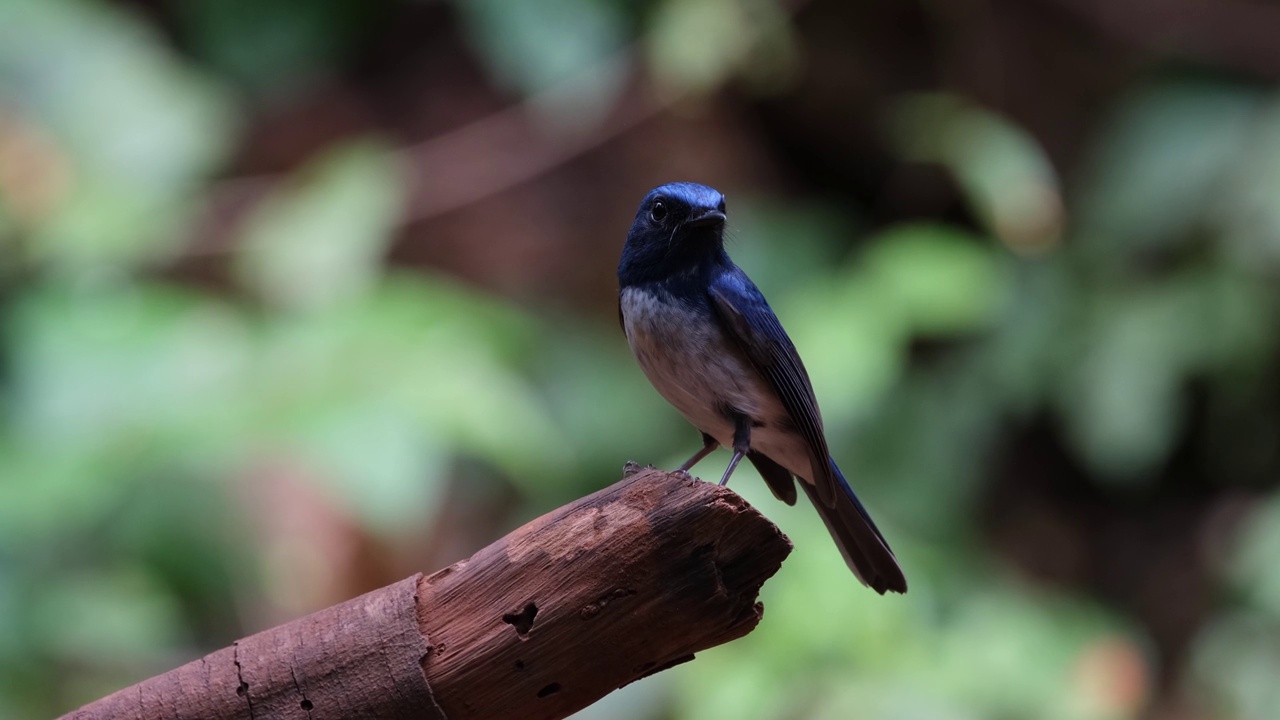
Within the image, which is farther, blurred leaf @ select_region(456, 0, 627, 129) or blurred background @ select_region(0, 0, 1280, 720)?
blurred leaf @ select_region(456, 0, 627, 129)

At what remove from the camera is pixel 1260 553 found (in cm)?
565

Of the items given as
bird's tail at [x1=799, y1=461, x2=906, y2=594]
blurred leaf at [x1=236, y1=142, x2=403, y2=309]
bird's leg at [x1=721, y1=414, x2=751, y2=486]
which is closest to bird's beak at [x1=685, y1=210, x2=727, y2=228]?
bird's leg at [x1=721, y1=414, x2=751, y2=486]

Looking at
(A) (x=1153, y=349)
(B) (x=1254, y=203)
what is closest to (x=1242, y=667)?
(A) (x=1153, y=349)

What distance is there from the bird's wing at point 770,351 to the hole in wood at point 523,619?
118 cm

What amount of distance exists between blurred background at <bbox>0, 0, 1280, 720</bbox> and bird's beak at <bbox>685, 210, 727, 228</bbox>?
181 centimetres

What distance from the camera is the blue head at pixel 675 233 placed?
3.38 metres

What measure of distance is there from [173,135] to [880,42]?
438cm

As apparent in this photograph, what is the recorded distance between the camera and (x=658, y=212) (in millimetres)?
3473

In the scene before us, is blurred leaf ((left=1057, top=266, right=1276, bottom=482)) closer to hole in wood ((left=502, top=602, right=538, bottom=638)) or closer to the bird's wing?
the bird's wing

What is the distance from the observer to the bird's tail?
359cm

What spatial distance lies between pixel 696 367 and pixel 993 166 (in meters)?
3.44

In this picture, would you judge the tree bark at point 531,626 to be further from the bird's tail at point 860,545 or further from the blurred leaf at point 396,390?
the blurred leaf at point 396,390

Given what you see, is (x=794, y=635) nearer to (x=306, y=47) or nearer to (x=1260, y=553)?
(x=1260, y=553)

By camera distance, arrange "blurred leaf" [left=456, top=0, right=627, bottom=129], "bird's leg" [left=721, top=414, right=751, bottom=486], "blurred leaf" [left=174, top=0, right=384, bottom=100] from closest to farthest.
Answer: "bird's leg" [left=721, top=414, right=751, bottom=486]
"blurred leaf" [left=456, top=0, right=627, bottom=129]
"blurred leaf" [left=174, top=0, right=384, bottom=100]
